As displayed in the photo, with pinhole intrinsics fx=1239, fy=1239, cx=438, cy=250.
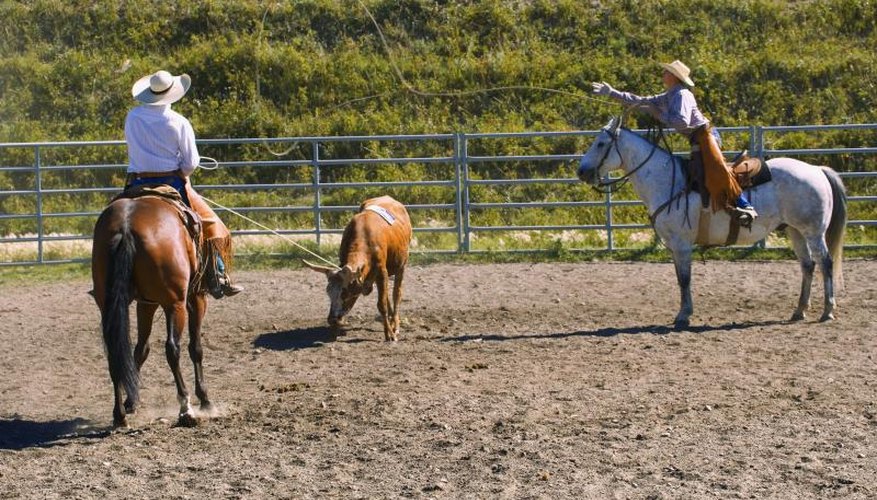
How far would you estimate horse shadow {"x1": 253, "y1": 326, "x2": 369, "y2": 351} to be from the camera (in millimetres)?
10719

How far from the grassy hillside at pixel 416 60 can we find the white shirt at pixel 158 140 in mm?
11965

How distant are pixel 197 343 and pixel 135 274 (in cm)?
90

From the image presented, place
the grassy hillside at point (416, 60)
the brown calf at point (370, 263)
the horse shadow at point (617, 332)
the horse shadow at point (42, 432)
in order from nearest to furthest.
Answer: the horse shadow at point (42, 432), the brown calf at point (370, 263), the horse shadow at point (617, 332), the grassy hillside at point (416, 60)

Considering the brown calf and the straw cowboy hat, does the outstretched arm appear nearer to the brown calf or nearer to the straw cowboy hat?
the brown calf

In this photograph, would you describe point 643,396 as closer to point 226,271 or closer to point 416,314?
point 226,271

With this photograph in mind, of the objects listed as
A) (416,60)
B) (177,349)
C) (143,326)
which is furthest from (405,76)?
A: (177,349)

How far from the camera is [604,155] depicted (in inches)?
452

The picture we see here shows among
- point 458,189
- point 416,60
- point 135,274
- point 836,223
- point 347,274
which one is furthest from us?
point 416,60

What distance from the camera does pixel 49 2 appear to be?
79.6 ft

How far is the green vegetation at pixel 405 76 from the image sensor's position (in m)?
19.1

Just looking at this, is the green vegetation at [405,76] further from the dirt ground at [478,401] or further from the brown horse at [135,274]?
the brown horse at [135,274]

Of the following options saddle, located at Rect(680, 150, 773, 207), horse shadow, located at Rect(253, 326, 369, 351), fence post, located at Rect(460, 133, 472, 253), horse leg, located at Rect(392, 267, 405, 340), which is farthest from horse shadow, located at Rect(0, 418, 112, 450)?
fence post, located at Rect(460, 133, 472, 253)

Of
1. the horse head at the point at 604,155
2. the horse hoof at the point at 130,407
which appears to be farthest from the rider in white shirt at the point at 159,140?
the horse head at the point at 604,155

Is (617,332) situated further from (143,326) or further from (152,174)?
(152,174)
